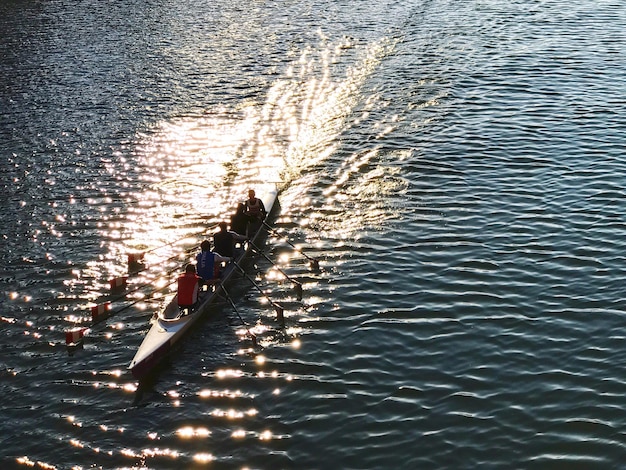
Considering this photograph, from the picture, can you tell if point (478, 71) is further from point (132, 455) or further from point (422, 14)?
point (132, 455)

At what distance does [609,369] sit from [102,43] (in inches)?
2046

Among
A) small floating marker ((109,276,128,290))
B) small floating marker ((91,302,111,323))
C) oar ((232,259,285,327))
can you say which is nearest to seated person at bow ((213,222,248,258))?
oar ((232,259,285,327))

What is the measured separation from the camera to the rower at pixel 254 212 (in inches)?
1319

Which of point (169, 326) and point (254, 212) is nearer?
point (169, 326)

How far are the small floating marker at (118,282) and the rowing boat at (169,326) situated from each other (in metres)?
2.72

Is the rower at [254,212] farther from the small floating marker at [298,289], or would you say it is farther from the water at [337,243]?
the small floating marker at [298,289]

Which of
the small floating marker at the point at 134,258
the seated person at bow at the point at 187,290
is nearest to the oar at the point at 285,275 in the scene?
the seated person at bow at the point at 187,290

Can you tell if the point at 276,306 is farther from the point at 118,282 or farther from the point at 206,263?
the point at 118,282

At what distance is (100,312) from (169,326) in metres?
2.95

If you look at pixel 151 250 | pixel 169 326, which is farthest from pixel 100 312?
pixel 151 250

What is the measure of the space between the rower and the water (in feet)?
4.78

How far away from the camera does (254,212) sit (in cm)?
3369

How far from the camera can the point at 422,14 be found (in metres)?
67.5

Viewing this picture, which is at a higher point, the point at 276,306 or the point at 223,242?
the point at 223,242
